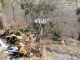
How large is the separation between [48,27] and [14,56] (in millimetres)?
8265

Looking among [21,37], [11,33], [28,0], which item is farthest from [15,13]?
[21,37]

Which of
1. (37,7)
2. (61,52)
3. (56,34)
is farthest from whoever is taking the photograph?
(37,7)

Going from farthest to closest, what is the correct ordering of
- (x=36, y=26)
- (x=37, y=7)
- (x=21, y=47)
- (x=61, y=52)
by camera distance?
1. (x=37, y=7)
2. (x=36, y=26)
3. (x=61, y=52)
4. (x=21, y=47)

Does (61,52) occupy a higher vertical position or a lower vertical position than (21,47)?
lower

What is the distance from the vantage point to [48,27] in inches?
758

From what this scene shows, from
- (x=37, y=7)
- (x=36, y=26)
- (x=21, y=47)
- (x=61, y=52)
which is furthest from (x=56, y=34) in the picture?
(x=21, y=47)

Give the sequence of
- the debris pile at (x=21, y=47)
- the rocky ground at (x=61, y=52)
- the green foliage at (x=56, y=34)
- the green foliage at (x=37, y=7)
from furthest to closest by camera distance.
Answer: the green foliage at (x=37, y=7) < the green foliage at (x=56, y=34) < the rocky ground at (x=61, y=52) < the debris pile at (x=21, y=47)

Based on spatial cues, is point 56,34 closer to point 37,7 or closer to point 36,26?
point 36,26

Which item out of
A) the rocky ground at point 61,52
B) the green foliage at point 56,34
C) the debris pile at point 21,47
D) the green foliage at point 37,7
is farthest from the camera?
the green foliage at point 37,7

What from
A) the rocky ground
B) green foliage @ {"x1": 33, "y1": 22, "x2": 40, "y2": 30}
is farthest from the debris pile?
green foliage @ {"x1": 33, "y1": 22, "x2": 40, "y2": 30}

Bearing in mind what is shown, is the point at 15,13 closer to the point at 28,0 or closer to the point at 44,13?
the point at 28,0

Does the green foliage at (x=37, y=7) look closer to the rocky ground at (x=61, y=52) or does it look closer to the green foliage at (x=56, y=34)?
the green foliage at (x=56, y=34)

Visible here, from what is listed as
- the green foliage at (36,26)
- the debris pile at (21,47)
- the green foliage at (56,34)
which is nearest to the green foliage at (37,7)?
the green foliage at (36,26)

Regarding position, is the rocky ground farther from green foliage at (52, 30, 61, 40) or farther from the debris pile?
green foliage at (52, 30, 61, 40)
